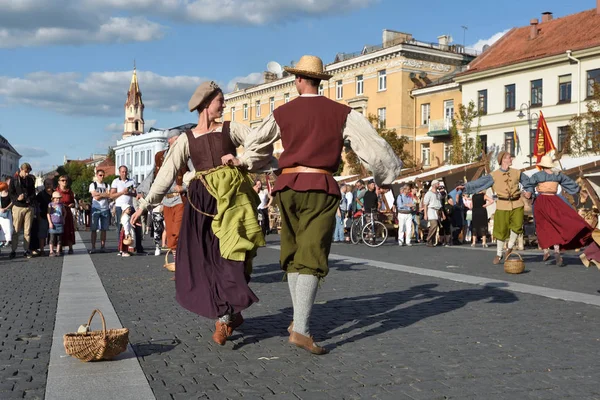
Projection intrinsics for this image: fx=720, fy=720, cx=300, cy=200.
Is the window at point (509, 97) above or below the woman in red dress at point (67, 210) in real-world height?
above

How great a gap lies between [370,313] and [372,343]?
1514mm

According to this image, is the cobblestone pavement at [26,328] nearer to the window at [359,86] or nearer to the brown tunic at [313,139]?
the brown tunic at [313,139]

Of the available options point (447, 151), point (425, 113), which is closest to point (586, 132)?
point (447, 151)

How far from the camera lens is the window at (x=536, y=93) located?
4072 cm

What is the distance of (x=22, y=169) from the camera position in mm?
14984

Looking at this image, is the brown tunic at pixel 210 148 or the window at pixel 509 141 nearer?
the brown tunic at pixel 210 148

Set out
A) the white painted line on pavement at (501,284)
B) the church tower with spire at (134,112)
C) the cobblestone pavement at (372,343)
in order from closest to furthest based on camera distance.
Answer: the cobblestone pavement at (372,343) → the white painted line on pavement at (501,284) → the church tower with spire at (134,112)

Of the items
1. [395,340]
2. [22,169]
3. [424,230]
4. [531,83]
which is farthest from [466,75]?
[395,340]

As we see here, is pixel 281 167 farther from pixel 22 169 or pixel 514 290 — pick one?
pixel 22 169

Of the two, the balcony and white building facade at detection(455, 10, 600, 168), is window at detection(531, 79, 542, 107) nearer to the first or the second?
white building facade at detection(455, 10, 600, 168)

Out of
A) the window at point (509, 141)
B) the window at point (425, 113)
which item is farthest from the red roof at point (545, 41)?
the window at point (425, 113)

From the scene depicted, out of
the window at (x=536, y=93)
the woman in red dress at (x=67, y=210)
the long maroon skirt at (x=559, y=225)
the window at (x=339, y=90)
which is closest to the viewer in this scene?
the long maroon skirt at (x=559, y=225)

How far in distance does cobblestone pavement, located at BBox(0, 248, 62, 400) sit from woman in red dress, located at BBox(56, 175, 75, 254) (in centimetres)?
358

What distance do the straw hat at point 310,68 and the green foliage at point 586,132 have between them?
2873cm
